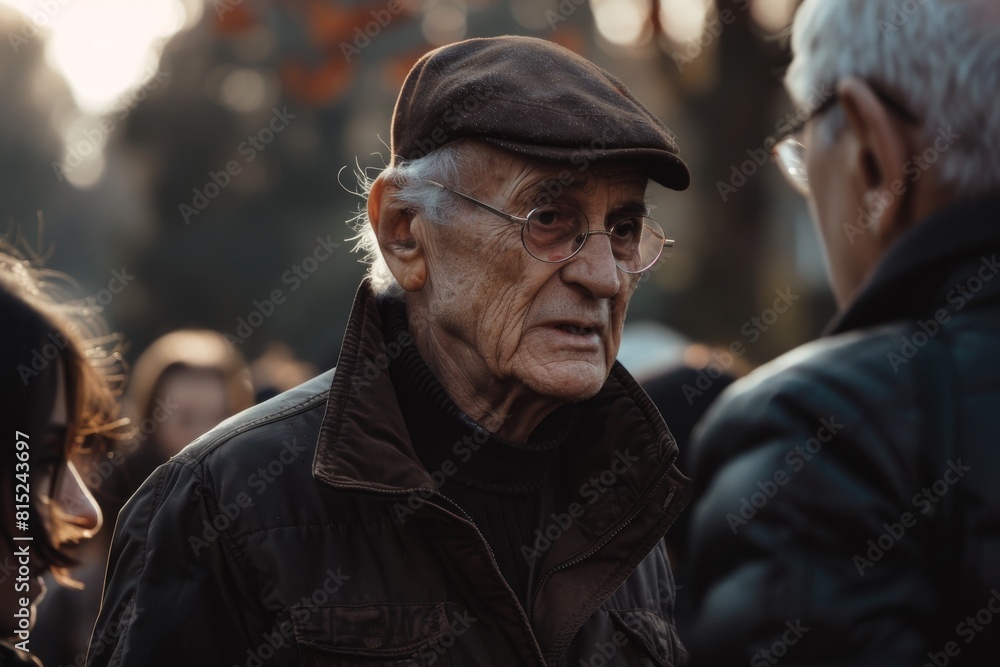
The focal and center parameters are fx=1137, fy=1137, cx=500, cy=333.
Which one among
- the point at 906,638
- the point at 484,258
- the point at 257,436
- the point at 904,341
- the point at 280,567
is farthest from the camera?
the point at 484,258

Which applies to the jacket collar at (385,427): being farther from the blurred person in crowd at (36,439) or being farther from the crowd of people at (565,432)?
the blurred person in crowd at (36,439)

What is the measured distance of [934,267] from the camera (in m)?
1.57

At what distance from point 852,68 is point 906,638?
2.68 ft

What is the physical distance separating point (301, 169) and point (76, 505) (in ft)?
A: 73.1

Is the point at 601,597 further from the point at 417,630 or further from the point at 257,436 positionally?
the point at 257,436

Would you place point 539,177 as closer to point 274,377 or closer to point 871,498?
point 871,498

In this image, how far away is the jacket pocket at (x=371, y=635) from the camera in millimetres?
2361

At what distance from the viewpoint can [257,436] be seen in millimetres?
2633

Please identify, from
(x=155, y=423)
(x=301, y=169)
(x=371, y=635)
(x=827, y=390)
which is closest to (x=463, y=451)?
(x=371, y=635)

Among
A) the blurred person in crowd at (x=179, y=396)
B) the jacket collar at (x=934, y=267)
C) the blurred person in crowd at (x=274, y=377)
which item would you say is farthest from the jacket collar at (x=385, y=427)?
the blurred person in crowd at (x=274, y=377)

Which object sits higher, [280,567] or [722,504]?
[722,504]

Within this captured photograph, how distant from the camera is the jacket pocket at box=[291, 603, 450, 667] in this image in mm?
2361

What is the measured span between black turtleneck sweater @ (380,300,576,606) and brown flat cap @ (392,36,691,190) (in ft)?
1.90

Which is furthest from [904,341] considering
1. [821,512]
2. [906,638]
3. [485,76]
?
[485,76]
